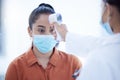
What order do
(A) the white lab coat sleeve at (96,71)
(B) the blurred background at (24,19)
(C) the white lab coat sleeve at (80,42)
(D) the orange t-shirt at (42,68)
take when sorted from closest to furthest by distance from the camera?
1. (A) the white lab coat sleeve at (96,71)
2. (C) the white lab coat sleeve at (80,42)
3. (D) the orange t-shirt at (42,68)
4. (B) the blurred background at (24,19)

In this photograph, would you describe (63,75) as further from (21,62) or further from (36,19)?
(36,19)

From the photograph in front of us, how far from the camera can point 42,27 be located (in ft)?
6.13

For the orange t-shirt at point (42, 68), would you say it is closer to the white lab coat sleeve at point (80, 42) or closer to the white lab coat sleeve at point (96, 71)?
the white lab coat sleeve at point (80, 42)

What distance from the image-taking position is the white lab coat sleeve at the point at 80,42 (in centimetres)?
152

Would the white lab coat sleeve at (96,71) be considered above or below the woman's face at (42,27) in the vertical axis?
below

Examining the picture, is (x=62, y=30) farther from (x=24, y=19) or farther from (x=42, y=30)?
(x=24, y=19)

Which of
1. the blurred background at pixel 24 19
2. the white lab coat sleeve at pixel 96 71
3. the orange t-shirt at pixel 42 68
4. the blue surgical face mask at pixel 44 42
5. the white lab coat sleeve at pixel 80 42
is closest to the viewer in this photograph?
the white lab coat sleeve at pixel 96 71

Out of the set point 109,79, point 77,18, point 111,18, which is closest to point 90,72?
point 109,79

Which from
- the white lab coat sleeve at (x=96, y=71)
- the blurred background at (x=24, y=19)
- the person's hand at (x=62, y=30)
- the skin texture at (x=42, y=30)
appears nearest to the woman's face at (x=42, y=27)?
the skin texture at (x=42, y=30)

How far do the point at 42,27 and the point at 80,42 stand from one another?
420 millimetres

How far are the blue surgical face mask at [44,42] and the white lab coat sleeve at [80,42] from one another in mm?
320

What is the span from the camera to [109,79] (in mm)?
1041

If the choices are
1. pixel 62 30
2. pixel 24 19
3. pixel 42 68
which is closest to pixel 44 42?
pixel 42 68

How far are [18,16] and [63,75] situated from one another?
995 millimetres
